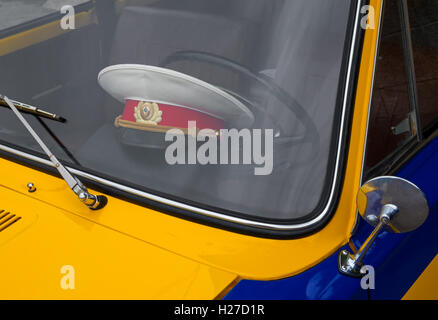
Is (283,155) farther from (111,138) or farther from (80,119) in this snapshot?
(80,119)

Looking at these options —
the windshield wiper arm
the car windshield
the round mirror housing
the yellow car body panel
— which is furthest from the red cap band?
the yellow car body panel

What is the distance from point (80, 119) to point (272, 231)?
70cm

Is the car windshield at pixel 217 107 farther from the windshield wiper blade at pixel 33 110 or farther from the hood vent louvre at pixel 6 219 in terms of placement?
the hood vent louvre at pixel 6 219

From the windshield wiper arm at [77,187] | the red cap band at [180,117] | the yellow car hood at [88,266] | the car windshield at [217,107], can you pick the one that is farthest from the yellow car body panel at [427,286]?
the windshield wiper arm at [77,187]

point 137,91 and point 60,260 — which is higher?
point 137,91

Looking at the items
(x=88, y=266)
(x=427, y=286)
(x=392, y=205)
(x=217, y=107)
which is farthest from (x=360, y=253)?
(x=88, y=266)

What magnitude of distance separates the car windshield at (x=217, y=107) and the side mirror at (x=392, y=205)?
0.16 meters

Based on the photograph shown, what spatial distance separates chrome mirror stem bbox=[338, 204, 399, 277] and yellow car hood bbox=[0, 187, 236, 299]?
27 centimetres

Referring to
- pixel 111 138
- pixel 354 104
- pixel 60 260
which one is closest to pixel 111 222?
pixel 60 260

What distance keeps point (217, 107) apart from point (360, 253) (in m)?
0.54

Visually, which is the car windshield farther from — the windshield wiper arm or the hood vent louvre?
the hood vent louvre

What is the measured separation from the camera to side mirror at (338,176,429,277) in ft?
3.50

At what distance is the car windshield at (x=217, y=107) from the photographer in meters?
1.28

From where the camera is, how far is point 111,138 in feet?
4.83
